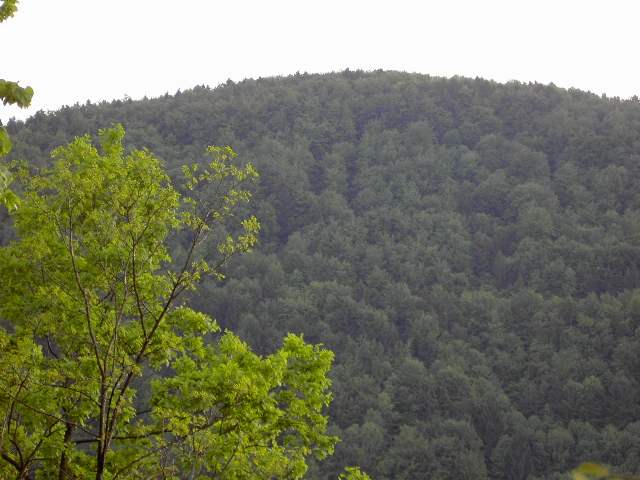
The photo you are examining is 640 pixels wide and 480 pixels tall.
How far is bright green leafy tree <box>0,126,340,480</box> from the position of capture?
8133mm

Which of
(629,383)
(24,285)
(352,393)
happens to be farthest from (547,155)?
(24,285)

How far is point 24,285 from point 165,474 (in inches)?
145

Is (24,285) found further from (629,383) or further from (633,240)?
(633,240)

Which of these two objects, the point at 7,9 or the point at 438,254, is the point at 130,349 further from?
the point at 438,254

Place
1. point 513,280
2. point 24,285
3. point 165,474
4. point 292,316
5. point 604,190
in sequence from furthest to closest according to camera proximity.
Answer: point 604,190 → point 513,280 → point 292,316 → point 24,285 → point 165,474

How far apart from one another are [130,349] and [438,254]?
67.8 meters

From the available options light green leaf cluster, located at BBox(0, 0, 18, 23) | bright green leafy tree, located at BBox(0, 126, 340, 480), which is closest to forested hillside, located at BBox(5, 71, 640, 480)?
bright green leafy tree, located at BBox(0, 126, 340, 480)

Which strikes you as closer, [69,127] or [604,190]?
[604,190]

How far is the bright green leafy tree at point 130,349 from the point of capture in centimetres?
813

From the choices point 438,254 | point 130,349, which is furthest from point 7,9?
point 438,254

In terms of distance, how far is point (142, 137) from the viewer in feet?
289

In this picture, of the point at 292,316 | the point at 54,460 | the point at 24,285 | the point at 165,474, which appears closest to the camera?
the point at 165,474

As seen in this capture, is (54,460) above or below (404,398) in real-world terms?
above

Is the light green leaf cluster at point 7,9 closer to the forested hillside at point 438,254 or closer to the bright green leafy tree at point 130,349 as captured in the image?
the bright green leafy tree at point 130,349
